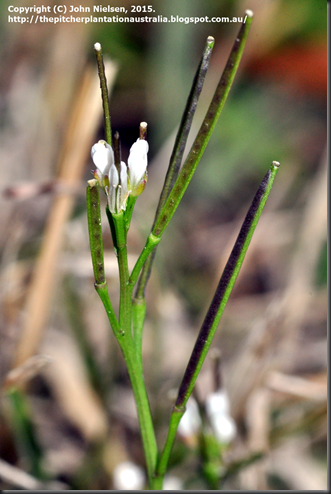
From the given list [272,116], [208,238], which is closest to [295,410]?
[208,238]

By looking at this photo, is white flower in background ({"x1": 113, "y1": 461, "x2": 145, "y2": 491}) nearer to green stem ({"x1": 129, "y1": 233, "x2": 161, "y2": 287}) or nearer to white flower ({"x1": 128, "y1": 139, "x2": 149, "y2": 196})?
green stem ({"x1": 129, "y1": 233, "x2": 161, "y2": 287})

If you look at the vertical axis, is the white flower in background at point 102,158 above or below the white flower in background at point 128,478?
above

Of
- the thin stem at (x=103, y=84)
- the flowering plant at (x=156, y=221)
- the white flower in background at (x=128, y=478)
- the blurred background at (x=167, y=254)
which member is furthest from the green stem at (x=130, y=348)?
the white flower in background at (x=128, y=478)

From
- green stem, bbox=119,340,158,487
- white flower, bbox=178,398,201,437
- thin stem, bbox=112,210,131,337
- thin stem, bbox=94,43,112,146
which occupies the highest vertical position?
thin stem, bbox=94,43,112,146

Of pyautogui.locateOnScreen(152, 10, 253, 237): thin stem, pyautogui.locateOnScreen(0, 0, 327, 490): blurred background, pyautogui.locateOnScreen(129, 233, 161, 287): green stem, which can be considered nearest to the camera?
pyautogui.locateOnScreen(152, 10, 253, 237): thin stem

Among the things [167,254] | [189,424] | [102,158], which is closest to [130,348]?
[102,158]

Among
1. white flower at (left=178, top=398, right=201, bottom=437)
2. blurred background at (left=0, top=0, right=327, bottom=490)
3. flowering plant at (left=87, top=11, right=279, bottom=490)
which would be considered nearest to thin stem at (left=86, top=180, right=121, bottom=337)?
flowering plant at (left=87, top=11, right=279, bottom=490)

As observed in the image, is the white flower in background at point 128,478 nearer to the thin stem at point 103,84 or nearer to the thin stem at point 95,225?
the thin stem at point 95,225
